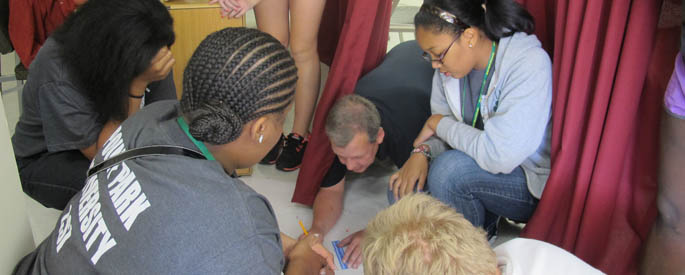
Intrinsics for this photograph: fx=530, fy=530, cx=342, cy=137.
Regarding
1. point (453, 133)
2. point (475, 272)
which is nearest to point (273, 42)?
point (475, 272)

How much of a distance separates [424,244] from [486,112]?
0.80 meters

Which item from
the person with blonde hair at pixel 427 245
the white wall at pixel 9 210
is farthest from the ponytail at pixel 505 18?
the white wall at pixel 9 210

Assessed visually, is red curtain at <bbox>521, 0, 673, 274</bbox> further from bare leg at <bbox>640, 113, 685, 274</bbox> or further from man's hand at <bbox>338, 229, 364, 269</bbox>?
man's hand at <bbox>338, 229, 364, 269</bbox>

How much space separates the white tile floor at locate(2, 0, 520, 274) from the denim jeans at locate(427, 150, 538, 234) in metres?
0.28

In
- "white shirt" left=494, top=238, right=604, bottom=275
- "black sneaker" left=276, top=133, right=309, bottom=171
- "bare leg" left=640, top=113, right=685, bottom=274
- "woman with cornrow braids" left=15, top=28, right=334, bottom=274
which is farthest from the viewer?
"black sneaker" left=276, top=133, right=309, bottom=171

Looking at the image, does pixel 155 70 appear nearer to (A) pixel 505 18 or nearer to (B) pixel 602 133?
(A) pixel 505 18

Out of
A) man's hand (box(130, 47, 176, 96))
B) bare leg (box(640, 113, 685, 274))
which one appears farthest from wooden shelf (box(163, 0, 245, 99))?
bare leg (box(640, 113, 685, 274))

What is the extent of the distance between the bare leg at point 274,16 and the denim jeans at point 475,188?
0.96 metres

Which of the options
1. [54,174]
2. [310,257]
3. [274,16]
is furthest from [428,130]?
[54,174]

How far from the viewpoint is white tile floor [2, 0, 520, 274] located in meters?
1.99

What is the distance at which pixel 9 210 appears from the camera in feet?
3.38

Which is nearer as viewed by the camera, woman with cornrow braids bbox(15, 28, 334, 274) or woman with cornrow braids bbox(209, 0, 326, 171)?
woman with cornrow braids bbox(15, 28, 334, 274)

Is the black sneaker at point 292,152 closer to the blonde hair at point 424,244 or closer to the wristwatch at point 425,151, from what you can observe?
the wristwatch at point 425,151

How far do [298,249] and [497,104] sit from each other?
75 centimetres
